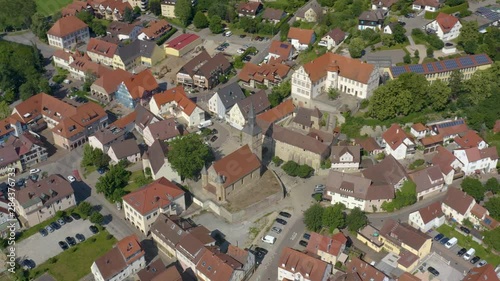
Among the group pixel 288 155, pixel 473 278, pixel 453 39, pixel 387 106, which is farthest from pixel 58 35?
pixel 473 278

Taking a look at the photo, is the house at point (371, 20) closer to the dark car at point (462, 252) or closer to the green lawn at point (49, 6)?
the dark car at point (462, 252)

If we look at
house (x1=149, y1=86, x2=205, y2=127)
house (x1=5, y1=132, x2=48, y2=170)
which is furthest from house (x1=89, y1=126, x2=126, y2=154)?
house (x1=149, y1=86, x2=205, y2=127)

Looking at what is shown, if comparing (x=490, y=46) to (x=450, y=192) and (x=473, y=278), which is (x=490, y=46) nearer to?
(x=450, y=192)

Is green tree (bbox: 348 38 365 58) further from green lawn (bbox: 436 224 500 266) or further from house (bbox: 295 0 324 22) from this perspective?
green lawn (bbox: 436 224 500 266)

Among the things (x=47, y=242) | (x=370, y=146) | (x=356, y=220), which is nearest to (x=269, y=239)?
(x=356, y=220)

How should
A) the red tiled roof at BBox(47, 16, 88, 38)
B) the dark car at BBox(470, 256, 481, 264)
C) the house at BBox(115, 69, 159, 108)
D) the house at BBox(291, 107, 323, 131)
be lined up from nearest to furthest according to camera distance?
the dark car at BBox(470, 256, 481, 264)
the house at BBox(291, 107, 323, 131)
the house at BBox(115, 69, 159, 108)
the red tiled roof at BBox(47, 16, 88, 38)

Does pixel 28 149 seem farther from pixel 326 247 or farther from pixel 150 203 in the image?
pixel 326 247
